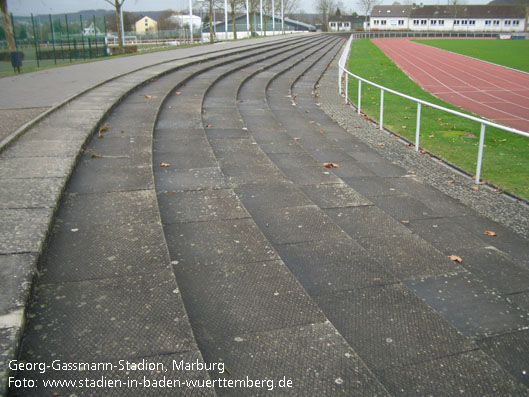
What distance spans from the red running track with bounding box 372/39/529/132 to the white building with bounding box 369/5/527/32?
107732 mm

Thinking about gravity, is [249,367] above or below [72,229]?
below

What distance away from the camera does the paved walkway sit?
10.2ft

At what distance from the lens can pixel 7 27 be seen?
2630cm

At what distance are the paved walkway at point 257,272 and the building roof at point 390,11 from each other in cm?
14234

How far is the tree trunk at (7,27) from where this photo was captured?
2562cm

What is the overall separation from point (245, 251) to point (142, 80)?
11837 mm

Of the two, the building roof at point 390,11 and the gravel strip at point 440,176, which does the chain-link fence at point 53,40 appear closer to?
the gravel strip at point 440,176

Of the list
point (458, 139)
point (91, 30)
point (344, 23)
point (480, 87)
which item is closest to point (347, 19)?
point (344, 23)

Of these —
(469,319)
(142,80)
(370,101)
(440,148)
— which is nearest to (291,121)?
(370,101)

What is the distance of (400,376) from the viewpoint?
3.20 metres

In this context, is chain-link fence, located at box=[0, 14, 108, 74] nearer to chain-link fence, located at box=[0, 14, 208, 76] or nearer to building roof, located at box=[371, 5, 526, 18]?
chain-link fence, located at box=[0, 14, 208, 76]

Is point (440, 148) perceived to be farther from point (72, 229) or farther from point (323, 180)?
point (72, 229)

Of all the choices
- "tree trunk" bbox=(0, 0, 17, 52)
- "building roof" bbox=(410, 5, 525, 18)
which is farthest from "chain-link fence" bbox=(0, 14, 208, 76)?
"building roof" bbox=(410, 5, 525, 18)

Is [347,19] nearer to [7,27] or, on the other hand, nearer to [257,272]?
[7,27]
